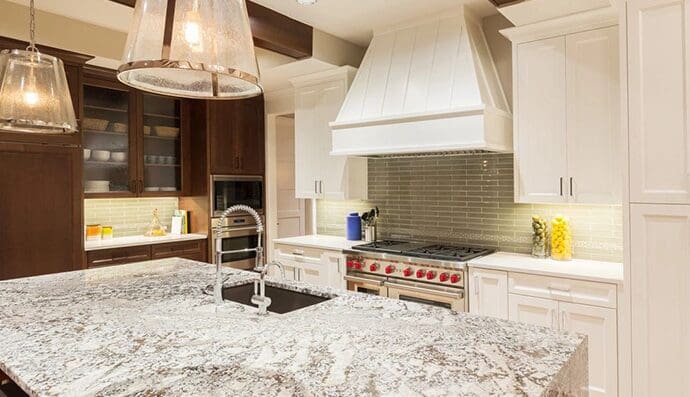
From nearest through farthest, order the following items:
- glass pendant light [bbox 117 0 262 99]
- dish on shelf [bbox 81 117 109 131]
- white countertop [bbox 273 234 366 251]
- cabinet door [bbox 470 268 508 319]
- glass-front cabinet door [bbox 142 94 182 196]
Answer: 1. glass pendant light [bbox 117 0 262 99]
2. cabinet door [bbox 470 268 508 319]
3. white countertop [bbox 273 234 366 251]
4. dish on shelf [bbox 81 117 109 131]
5. glass-front cabinet door [bbox 142 94 182 196]

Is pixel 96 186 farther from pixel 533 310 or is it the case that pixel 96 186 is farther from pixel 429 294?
pixel 533 310

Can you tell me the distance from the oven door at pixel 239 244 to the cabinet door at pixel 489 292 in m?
2.40

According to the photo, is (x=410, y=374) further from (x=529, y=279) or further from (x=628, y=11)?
(x=628, y=11)

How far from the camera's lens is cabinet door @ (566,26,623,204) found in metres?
2.65

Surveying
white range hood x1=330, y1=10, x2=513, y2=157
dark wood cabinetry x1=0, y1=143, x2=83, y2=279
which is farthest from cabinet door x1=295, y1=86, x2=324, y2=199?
dark wood cabinetry x1=0, y1=143, x2=83, y2=279

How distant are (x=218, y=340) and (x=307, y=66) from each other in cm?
296

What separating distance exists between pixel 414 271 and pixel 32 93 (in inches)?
99.5

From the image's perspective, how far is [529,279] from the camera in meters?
2.70

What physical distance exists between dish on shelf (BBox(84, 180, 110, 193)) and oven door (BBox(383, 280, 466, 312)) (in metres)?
2.84

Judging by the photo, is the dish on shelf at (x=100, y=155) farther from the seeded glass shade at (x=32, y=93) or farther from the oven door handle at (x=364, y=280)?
the oven door handle at (x=364, y=280)

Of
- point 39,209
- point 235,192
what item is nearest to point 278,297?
point 39,209

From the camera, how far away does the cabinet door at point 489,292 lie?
2.79 metres

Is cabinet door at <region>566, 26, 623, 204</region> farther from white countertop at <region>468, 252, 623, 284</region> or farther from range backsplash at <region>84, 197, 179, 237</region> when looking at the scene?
range backsplash at <region>84, 197, 179, 237</region>

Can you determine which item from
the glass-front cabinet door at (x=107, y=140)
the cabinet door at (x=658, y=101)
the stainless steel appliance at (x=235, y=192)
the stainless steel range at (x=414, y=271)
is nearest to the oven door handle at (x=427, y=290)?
the stainless steel range at (x=414, y=271)
